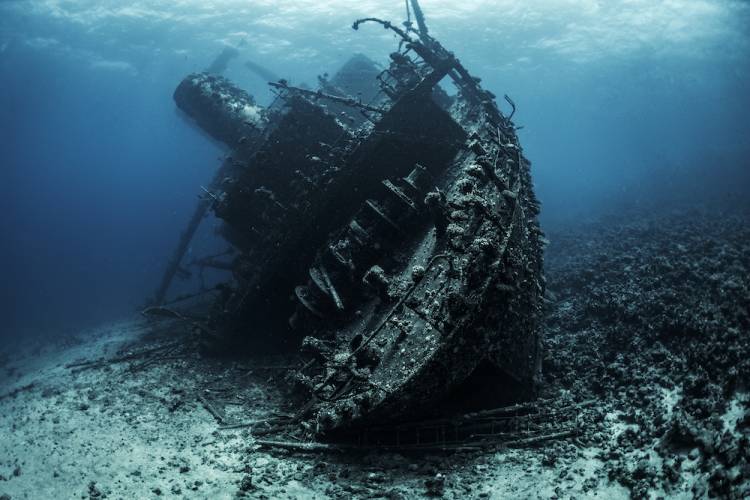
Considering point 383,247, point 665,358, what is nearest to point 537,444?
point 665,358

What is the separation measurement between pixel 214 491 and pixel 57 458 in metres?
3.61

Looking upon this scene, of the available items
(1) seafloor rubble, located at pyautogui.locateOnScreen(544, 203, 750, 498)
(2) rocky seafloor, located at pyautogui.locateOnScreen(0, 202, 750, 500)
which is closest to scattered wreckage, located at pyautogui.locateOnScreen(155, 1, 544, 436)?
(2) rocky seafloor, located at pyautogui.locateOnScreen(0, 202, 750, 500)

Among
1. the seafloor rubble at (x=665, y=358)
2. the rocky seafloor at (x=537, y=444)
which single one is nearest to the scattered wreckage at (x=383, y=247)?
the rocky seafloor at (x=537, y=444)

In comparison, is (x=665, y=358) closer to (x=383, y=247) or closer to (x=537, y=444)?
(x=537, y=444)

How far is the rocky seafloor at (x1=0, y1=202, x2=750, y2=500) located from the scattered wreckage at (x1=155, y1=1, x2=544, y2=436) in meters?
0.79

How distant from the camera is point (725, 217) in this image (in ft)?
62.7

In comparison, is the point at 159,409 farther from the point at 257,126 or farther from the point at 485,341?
the point at 257,126

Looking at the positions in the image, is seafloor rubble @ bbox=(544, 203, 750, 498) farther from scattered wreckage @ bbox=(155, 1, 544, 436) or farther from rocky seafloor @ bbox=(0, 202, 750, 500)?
scattered wreckage @ bbox=(155, 1, 544, 436)

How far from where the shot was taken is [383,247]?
23.7ft

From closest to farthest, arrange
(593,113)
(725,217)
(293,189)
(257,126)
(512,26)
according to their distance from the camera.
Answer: (293,189) < (257,126) < (725,217) < (512,26) < (593,113)

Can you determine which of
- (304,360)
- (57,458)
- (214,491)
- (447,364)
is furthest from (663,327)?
(57,458)

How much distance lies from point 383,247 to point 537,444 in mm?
3821

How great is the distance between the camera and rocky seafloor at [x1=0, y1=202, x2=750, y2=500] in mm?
4203

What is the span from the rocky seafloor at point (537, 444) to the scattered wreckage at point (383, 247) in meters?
0.79
